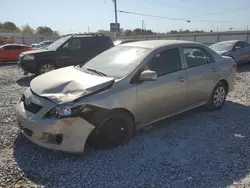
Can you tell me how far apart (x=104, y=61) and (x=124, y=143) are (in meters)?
1.59

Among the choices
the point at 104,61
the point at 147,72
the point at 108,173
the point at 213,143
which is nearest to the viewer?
the point at 108,173

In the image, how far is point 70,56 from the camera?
31.1 ft

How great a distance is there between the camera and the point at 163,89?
3980 millimetres

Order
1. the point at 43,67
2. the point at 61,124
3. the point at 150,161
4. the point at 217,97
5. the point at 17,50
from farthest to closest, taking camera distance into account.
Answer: the point at 17,50, the point at 43,67, the point at 217,97, the point at 150,161, the point at 61,124

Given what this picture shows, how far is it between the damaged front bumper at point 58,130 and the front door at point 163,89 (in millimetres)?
1013

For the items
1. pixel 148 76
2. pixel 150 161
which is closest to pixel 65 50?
pixel 148 76

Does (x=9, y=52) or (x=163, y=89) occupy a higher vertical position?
(x=9, y=52)

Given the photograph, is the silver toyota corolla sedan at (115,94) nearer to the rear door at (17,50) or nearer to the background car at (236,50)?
the background car at (236,50)

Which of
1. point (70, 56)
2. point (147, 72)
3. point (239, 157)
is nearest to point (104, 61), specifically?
point (147, 72)

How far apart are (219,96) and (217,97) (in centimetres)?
8

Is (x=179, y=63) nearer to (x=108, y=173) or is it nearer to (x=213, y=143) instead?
(x=213, y=143)

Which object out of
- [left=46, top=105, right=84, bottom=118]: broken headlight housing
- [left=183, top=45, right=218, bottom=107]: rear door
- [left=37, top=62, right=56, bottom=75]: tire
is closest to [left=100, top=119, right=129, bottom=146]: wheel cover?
[left=46, top=105, right=84, bottom=118]: broken headlight housing

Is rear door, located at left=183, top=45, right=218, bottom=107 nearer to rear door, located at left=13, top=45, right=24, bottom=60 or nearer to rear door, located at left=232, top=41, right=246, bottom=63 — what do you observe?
rear door, located at left=232, top=41, right=246, bottom=63

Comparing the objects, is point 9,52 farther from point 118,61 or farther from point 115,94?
point 115,94
